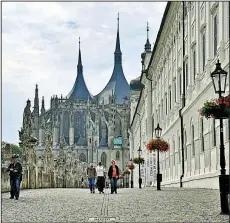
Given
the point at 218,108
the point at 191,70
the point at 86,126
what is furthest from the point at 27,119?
the point at 86,126

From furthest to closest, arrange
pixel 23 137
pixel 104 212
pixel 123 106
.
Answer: pixel 123 106 → pixel 23 137 → pixel 104 212

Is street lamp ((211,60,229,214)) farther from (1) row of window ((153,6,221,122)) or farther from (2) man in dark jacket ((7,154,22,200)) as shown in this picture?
(1) row of window ((153,6,221,122))

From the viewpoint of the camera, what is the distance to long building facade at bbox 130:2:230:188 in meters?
23.6

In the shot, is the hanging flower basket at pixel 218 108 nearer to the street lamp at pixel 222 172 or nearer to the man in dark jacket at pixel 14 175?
the street lamp at pixel 222 172

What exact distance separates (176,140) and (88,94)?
127 m

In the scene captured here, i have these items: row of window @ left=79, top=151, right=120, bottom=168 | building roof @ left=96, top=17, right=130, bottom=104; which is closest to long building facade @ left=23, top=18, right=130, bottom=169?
row of window @ left=79, top=151, right=120, bottom=168

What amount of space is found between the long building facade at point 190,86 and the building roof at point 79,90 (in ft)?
363

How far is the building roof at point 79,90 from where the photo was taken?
529 ft

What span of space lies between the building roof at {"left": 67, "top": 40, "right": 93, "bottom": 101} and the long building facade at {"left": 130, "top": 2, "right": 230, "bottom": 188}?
110643 mm

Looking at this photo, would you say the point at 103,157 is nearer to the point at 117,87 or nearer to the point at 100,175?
the point at 117,87

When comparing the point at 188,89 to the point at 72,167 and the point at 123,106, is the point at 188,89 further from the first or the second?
the point at 123,106

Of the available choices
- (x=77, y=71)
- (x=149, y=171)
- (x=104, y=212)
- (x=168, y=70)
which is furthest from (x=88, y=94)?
(x=104, y=212)

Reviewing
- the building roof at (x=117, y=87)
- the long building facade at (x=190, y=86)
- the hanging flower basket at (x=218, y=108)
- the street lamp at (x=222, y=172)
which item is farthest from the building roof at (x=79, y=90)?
the street lamp at (x=222, y=172)

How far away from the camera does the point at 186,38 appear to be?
32.8m
